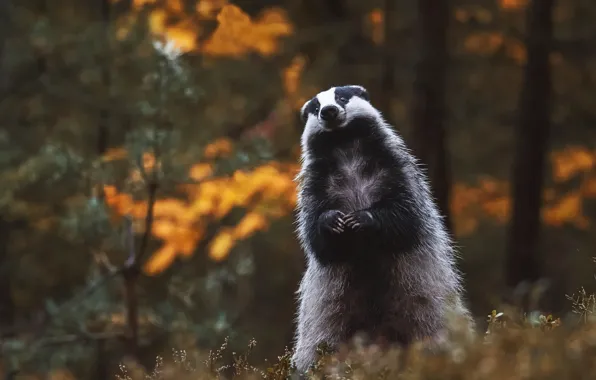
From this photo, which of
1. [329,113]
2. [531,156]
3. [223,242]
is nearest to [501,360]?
[329,113]

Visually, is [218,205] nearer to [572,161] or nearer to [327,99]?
[572,161]

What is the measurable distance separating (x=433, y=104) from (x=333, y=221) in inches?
227

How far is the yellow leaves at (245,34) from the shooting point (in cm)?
985

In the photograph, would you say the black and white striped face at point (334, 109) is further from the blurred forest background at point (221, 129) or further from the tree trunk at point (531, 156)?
the tree trunk at point (531, 156)

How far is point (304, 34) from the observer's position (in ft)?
32.7

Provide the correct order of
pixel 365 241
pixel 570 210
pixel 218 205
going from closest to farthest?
1. pixel 365 241
2. pixel 218 205
3. pixel 570 210

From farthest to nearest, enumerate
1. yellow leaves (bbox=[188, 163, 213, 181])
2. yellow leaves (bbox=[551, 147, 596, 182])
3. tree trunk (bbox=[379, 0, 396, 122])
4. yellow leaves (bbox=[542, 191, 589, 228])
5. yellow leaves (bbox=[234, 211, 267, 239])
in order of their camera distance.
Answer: yellow leaves (bbox=[542, 191, 589, 228]) → yellow leaves (bbox=[551, 147, 596, 182]) → yellow leaves (bbox=[234, 211, 267, 239]) → tree trunk (bbox=[379, 0, 396, 122]) → yellow leaves (bbox=[188, 163, 213, 181])

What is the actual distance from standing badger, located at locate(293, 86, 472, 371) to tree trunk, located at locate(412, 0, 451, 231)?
4.93 m

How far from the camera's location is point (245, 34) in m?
10.1

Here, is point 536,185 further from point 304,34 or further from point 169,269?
point 169,269

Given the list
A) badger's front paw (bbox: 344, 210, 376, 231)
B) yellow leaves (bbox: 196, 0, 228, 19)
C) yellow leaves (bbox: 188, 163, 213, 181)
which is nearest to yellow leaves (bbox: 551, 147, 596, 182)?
yellow leaves (bbox: 196, 0, 228, 19)

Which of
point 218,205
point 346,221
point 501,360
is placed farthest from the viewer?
point 218,205

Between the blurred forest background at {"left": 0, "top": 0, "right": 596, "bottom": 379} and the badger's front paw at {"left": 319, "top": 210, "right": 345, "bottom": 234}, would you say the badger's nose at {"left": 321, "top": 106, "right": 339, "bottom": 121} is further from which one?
the blurred forest background at {"left": 0, "top": 0, "right": 596, "bottom": 379}

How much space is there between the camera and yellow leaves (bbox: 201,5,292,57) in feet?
32.3
